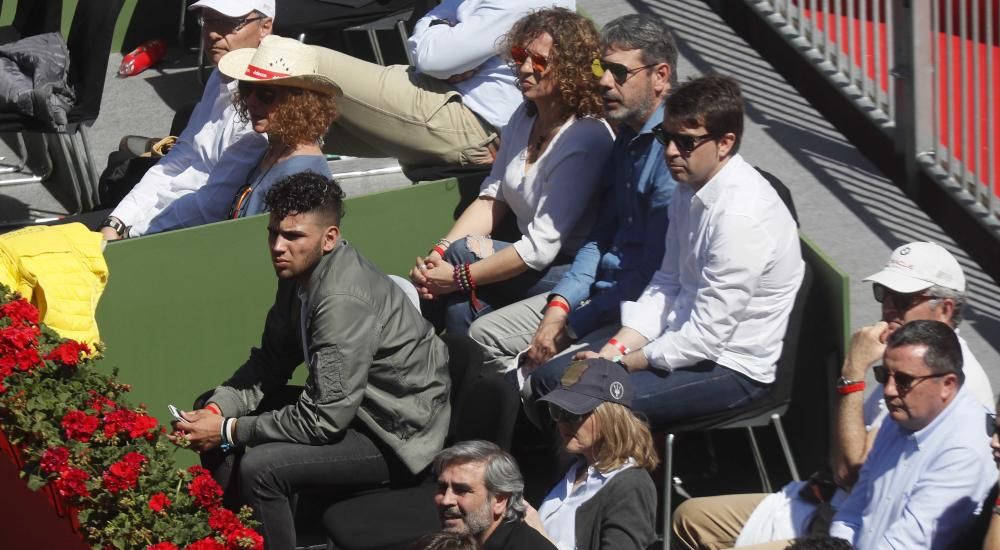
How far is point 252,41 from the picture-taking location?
5.91 metres

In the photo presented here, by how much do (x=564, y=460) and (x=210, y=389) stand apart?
1.41 m

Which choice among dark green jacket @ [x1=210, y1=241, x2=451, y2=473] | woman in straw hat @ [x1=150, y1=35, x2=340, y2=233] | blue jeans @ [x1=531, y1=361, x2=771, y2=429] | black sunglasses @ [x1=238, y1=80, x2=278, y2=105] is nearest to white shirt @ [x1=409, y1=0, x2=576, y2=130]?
woman in straw hat @ [x1=150, y1=35, x2=340, y2=233]

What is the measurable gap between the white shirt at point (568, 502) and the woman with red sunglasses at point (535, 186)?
1.12 metres

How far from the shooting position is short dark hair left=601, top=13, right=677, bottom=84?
4895 mm

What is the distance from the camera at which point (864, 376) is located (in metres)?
4.16

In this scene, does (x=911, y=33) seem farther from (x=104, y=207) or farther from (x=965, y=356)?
(x=104, y=207)

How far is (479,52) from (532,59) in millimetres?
750

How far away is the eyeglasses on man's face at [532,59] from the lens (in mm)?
5102

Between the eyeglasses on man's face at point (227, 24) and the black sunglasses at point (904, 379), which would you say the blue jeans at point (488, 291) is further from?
the black sunglasses at point (904, 379)

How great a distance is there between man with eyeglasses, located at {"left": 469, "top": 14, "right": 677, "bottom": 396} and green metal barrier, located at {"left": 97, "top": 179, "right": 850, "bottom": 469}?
0.70m

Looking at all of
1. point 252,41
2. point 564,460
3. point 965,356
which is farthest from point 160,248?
point 965,356

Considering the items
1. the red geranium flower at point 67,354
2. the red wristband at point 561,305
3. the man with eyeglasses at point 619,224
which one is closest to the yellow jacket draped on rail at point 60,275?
the red geranium flower at point 67,354

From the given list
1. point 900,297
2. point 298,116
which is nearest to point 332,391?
point 298,116

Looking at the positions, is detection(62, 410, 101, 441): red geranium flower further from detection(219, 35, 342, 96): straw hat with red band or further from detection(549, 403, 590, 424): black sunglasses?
detection(219, 35, 342, 96): straw hat with red band
